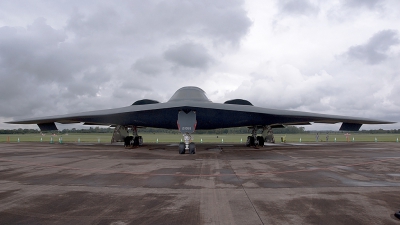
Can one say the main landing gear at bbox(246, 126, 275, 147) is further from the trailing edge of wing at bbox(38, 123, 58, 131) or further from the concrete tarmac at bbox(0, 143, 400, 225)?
the trailing edge of wing at bbox(38, 123, 58, 131)

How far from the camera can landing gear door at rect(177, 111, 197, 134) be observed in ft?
51.7

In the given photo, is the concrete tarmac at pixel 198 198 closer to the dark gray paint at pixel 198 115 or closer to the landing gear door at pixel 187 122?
the landing gear door at pixel 187 122

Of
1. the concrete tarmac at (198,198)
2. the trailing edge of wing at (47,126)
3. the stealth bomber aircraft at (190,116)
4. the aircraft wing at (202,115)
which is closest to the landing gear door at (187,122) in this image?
the stealth bomber aircraft at (190,116)

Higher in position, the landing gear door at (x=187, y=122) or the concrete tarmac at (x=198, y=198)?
the landing gear door at (x=187, y=122)

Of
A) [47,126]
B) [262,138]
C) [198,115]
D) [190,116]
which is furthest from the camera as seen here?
[262,138]

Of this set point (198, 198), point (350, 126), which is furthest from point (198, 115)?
point (350, 126)

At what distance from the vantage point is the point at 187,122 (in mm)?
16109

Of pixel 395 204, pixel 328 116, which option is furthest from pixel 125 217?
pixel 328 116

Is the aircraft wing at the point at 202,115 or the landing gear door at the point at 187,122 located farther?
the aircraft wing at the point at 202,115

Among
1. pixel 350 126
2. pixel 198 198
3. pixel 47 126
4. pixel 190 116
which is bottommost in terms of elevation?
pixel 198 198

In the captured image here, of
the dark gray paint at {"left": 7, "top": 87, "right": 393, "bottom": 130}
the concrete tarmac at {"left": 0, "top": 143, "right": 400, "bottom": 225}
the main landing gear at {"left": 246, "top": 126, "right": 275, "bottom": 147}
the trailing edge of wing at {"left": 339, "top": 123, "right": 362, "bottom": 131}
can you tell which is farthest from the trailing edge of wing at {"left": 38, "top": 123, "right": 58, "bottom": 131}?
the trailing edge of wing at {"left": 339, "top": 123, "right": 362, "bottom": 131}

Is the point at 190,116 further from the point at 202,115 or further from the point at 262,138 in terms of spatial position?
the point at 262,138

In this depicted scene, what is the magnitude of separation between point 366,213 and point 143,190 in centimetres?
471

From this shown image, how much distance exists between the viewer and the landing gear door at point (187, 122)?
51.7 ft
